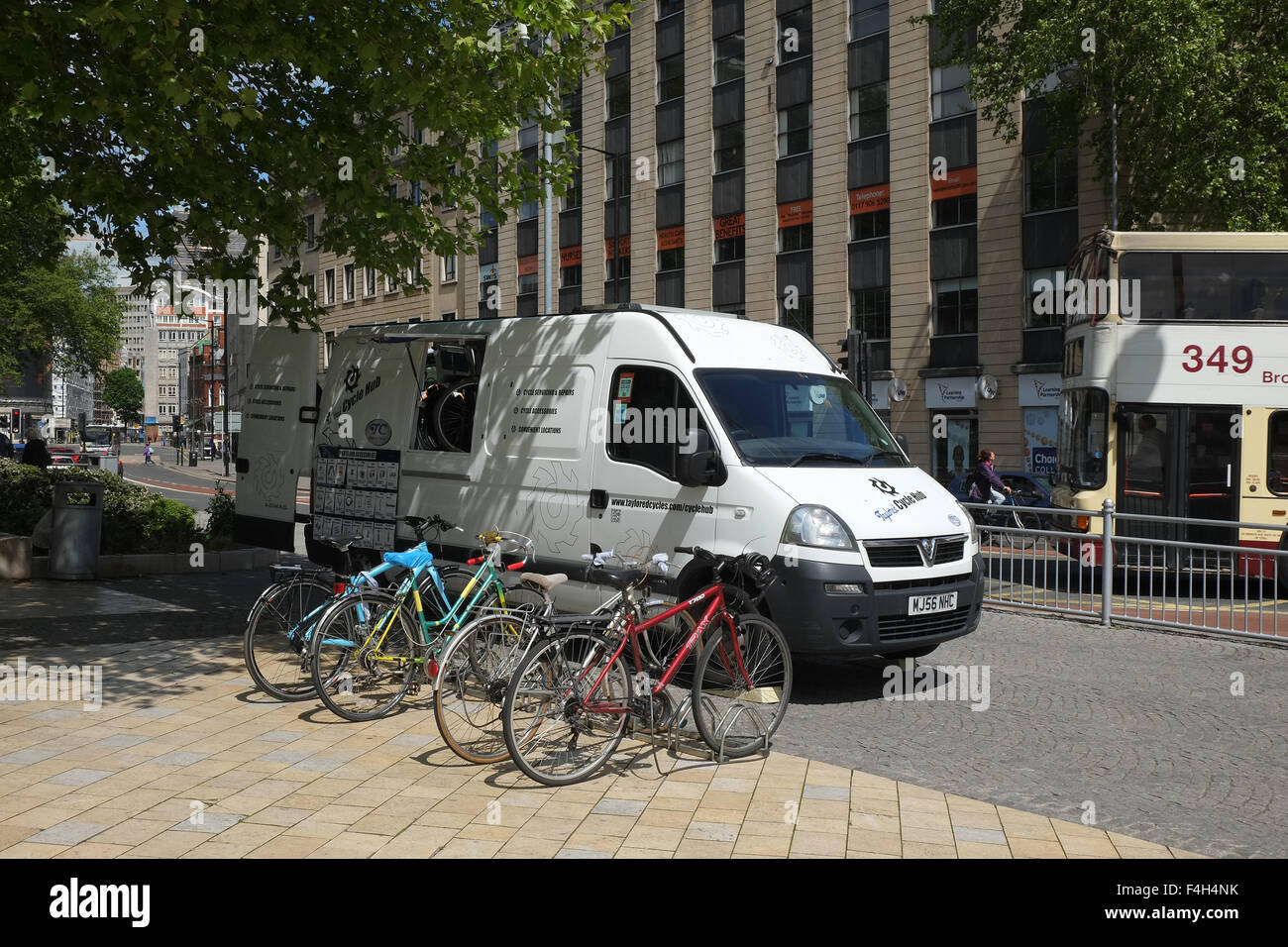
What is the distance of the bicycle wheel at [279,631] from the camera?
24.0ft

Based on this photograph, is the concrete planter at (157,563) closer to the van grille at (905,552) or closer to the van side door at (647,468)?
the van side door at (647,468)

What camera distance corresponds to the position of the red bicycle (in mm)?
5676

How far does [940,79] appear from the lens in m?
32.3

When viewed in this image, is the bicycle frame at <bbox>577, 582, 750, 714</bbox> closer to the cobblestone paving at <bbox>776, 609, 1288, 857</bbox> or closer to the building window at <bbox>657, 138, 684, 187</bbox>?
the cobblestone paving at <bbox>776, 609, 1288, 857</bbox>

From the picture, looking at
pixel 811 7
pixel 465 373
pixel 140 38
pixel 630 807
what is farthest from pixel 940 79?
pixel 630 807

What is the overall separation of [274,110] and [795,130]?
91.5 feet

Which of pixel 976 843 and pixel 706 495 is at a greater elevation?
pixel 706 495

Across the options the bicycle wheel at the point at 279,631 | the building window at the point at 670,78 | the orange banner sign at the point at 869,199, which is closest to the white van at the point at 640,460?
the bicycle wheel at the point at 279,631

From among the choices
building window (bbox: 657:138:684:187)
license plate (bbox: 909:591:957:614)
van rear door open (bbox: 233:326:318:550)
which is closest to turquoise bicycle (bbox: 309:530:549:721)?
license plate (bbox: 909:591:957:614)

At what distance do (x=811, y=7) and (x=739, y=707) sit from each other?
1318 inches

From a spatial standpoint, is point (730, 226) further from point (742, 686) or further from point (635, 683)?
point (635, 683)

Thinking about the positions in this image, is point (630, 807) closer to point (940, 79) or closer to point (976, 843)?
point (976, 843)

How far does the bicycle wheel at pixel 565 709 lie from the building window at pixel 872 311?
2926cm

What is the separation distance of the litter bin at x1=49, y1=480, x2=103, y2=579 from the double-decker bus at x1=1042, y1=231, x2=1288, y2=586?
11.8 metres
